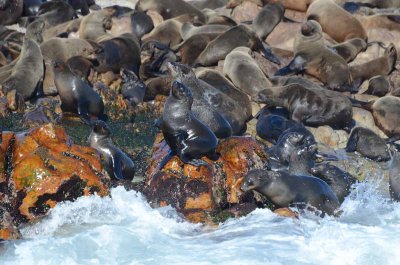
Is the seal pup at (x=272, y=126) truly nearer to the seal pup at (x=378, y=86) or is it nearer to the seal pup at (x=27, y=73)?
the seal pup at (x=378, y=86)

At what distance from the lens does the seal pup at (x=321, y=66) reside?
15.5 metres

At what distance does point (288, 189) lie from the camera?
8.94m

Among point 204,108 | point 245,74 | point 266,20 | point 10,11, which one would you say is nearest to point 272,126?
point 204,108

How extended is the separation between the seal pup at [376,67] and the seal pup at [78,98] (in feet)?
18.4

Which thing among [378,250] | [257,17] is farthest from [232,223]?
[257,17]

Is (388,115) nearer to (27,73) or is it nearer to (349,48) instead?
(349,48)

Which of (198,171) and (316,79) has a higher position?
(198,171)

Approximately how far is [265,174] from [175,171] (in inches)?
36.8

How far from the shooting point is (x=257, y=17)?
699 inches

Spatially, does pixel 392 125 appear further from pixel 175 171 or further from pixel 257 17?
pixel 175 171

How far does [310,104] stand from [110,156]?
4.81 meters

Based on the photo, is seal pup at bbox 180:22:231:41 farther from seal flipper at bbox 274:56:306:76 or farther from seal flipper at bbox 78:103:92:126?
seal flipper at bbox 78:103:92:126

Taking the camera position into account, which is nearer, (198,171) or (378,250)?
(378,250)

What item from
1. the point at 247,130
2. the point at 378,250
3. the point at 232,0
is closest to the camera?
the point at 378,250
